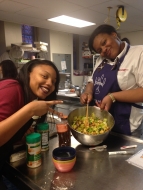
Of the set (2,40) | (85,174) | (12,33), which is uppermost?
(12,33)

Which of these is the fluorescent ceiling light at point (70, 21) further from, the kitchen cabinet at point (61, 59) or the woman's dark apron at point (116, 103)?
the woman's dark apron at point (116, 103)

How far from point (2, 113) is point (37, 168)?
303 millimetres

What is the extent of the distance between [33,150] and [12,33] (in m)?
3.70

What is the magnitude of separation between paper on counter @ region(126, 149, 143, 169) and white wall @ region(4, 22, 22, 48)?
12.2ft

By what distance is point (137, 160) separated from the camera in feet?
2.78

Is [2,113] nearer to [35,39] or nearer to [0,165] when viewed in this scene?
[0,165]

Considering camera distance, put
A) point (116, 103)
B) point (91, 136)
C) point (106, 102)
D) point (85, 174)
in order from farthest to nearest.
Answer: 1. point (116, 103)
2. point (106, 102)
3. point (91, 136)
4. point (85, 174)

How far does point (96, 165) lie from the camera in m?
0.83

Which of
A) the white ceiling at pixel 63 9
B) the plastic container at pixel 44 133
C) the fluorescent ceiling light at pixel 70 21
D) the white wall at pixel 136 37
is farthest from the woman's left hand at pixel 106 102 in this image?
the white wall at pixel 136 37

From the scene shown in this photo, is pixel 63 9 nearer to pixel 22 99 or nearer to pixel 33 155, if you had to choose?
pixel 22 99

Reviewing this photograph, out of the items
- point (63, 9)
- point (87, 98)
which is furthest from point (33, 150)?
point (63, 9)

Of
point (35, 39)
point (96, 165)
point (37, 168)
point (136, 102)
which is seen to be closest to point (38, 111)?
point (37, 168)

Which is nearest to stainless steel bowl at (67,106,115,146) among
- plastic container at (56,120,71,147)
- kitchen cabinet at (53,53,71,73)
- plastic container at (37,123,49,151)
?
plastic container at (56,120,71,147)

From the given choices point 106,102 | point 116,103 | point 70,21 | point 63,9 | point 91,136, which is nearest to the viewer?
point 91,136
